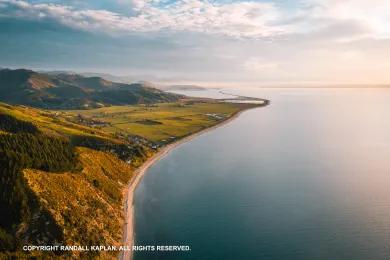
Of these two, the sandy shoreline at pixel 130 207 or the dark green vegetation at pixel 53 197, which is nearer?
the dark green vegetation at pixel 53 197

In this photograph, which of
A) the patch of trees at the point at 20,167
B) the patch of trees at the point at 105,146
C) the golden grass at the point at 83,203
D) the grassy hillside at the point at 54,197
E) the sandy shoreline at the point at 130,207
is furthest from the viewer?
the patch of trees at the point at 105,146

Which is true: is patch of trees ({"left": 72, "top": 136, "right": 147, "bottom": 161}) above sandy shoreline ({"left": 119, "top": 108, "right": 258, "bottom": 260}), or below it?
above

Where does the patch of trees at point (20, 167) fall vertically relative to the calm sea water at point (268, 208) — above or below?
above

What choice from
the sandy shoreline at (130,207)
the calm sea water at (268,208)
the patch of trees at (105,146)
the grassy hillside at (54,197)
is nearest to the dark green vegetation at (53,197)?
the grassy hillside at (54,197)

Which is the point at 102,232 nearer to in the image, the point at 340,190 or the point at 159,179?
the point at 159,179

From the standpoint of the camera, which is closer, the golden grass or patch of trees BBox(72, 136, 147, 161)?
the golden grass

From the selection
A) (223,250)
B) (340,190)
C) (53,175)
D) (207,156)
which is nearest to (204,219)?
(223,250)

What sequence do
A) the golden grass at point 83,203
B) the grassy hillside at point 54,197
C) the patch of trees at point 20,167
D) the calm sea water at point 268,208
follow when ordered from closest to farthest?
the patch of trees at point 20,167 < the grassy hillside at point 54,197 < the golden grass at point 83,203 < the calm sea water at point 268,208

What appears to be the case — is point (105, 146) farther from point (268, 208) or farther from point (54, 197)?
point (268, 208)

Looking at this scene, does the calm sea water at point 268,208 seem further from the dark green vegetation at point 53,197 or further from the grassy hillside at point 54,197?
the dark green vegetation at point 53,197

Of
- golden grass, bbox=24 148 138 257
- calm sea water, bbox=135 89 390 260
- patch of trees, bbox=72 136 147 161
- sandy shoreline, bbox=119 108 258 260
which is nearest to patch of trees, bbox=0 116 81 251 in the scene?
golden grass, bbox=24 148 138 257

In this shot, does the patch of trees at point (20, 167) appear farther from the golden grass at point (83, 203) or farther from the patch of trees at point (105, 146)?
the patch of trees at point (105, 146)

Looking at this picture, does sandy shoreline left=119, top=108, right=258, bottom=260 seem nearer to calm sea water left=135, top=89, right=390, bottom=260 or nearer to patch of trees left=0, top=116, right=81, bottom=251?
calm sea water left=135, top=89, right=390, bottom=260
